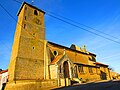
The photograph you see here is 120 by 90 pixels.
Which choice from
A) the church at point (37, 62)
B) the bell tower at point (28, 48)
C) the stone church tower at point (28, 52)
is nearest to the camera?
the church at point (37, 62)

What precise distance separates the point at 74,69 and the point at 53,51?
23.0 feet

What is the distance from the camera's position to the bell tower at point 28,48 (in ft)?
85.4

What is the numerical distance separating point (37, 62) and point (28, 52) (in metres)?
3.07

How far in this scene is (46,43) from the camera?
32031 millimetres

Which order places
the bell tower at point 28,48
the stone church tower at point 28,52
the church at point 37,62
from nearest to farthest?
the church at point 37,62 → the stone church tower at point 28,52 → the bell tower at point 28,48

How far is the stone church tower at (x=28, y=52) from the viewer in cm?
2483

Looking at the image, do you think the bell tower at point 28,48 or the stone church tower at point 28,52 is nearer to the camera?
the stone church tower at point 28,52

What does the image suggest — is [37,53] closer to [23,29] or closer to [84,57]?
[23,29]

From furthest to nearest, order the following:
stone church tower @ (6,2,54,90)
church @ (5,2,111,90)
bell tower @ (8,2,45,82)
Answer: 1. bell tower @ (8,2,45,82)
2. stone church tower @ (6,2,54,90)
3. church @ (5,2,111,90)

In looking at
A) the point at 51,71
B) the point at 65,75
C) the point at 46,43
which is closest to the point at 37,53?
the point at 46,43

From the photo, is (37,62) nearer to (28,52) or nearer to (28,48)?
(28,52)

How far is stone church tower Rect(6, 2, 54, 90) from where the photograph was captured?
24828 mm

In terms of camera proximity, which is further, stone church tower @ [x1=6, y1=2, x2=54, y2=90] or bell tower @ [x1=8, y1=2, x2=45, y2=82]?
bell tower @ [x1=8, y1=2, x2=45, y2=82]

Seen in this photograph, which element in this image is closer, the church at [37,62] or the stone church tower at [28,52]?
the church at [37,62]
